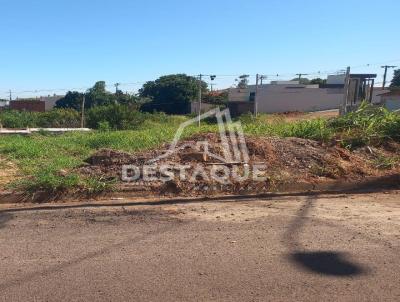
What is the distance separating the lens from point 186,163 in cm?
725

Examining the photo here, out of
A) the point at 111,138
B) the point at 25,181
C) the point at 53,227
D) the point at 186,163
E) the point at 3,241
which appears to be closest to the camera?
the point at 3,241

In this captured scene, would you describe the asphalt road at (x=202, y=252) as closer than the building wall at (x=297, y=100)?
Yes

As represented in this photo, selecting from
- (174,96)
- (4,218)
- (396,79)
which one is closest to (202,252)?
(4,218)

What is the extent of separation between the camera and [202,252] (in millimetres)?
4055

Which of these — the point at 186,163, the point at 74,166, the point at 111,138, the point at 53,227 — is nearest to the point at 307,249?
the point at 53,227

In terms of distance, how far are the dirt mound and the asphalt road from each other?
0.75 metres

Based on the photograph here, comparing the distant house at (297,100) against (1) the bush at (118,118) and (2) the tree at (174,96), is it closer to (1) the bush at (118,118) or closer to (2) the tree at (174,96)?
(2) the tree at (174,96)

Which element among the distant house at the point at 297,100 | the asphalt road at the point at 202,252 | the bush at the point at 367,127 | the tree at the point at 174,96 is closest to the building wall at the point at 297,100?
the distant house at the point at 297,100

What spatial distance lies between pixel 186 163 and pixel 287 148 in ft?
6.51

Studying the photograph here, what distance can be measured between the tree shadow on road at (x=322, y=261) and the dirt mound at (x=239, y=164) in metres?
2.31

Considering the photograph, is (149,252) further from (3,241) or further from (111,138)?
(111,138)

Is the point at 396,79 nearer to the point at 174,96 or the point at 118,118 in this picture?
the point at 174,96

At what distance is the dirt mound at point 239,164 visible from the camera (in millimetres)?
6625

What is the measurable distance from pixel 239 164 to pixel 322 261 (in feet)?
11.8
